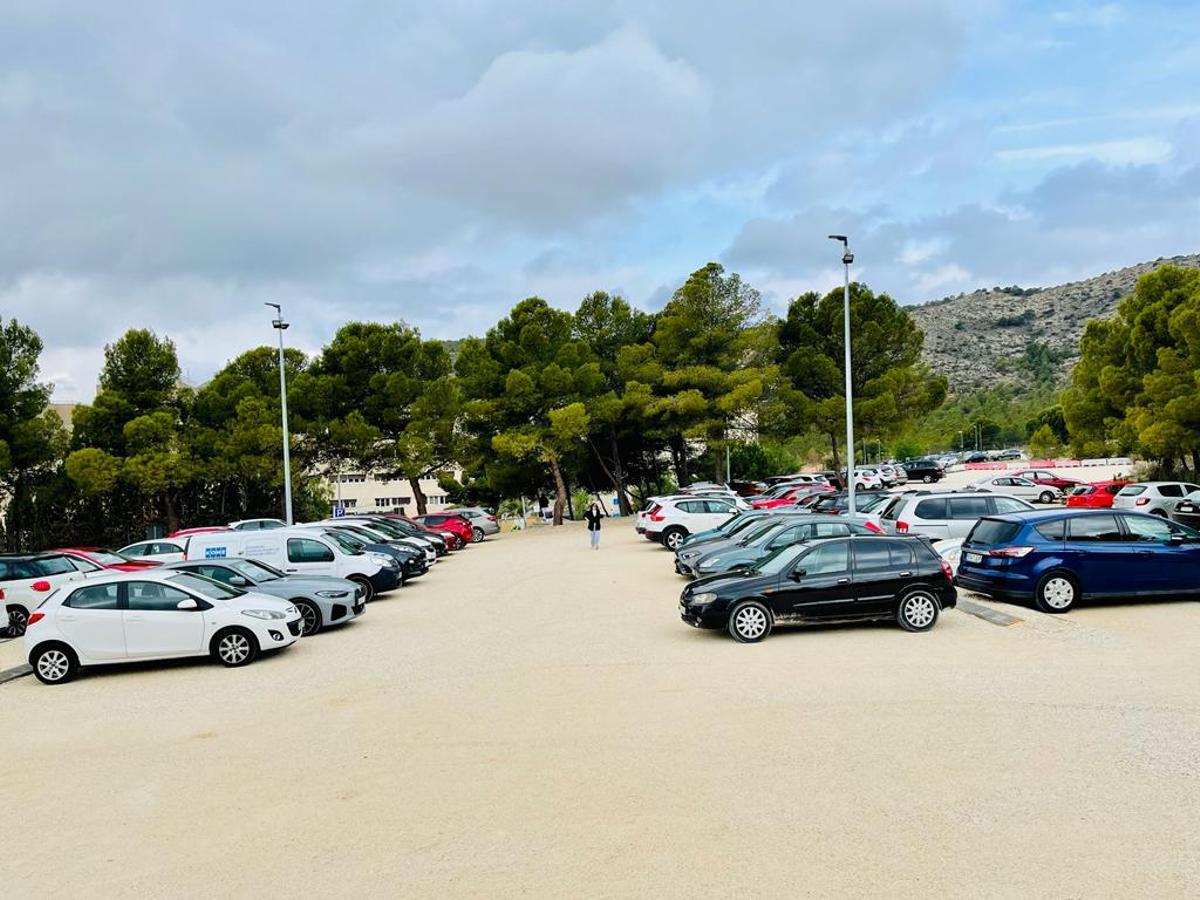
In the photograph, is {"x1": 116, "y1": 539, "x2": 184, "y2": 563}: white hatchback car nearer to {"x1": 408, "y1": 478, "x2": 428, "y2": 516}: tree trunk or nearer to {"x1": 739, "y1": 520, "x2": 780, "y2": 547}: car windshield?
{"x1": 739, "y1": 520, "x2": 780, "y2": 547}: car windshield

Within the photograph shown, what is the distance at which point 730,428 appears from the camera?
154 feet

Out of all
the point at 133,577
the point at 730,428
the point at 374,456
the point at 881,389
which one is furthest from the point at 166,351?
the point at 881,389

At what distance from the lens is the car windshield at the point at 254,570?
15.9 meters

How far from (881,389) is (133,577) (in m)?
40.0

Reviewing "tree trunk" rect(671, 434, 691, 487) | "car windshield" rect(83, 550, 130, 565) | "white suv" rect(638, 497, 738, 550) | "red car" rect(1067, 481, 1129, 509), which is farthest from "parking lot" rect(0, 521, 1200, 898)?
"tree trunk" rect(671, 434, 691, 487)

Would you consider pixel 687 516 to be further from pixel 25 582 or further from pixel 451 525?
pixel 25 582

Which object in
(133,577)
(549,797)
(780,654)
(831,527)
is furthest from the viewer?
(831,527)

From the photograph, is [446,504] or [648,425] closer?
[648,425]

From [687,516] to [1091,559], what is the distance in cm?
1514

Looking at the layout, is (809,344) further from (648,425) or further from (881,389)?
(648,425)

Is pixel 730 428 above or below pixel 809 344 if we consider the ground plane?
below

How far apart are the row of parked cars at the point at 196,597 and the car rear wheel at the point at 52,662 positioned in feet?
0.04

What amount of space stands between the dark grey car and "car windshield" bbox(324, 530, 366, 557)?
157 inches

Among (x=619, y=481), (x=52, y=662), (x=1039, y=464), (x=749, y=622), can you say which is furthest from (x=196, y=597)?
(x=1039, y=464)
